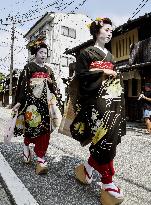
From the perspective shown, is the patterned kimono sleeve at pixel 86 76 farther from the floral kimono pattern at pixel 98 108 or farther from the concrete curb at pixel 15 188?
the concrete curb at pixel 15 188

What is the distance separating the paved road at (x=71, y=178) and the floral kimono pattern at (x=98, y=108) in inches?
21.8

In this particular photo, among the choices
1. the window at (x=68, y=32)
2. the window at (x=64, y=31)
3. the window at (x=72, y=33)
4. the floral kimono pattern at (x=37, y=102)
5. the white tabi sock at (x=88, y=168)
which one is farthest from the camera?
the window at (x=72, y=33)

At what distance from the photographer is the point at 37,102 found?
15.1ft

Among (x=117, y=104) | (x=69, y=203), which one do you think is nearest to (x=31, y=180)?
(x=69, y=203)

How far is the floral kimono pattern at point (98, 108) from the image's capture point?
123 inches

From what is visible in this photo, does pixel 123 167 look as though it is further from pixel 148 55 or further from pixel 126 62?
pixel 126 62

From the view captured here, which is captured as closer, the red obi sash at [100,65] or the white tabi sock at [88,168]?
the red obi sash at [100,65]

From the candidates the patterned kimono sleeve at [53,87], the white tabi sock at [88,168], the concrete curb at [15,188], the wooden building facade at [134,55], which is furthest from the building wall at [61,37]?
the white tabi sock at [88,168]

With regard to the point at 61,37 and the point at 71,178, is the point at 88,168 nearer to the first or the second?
the point at 71,178

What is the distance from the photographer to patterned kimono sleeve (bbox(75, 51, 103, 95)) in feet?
10.6

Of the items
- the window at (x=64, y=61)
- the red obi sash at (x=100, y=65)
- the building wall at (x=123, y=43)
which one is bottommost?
the red obi sash at (x=100, y=65)

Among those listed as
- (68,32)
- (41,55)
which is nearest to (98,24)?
(41,55)

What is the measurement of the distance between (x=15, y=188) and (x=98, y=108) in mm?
1268

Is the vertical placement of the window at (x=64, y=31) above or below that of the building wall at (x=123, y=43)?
above
